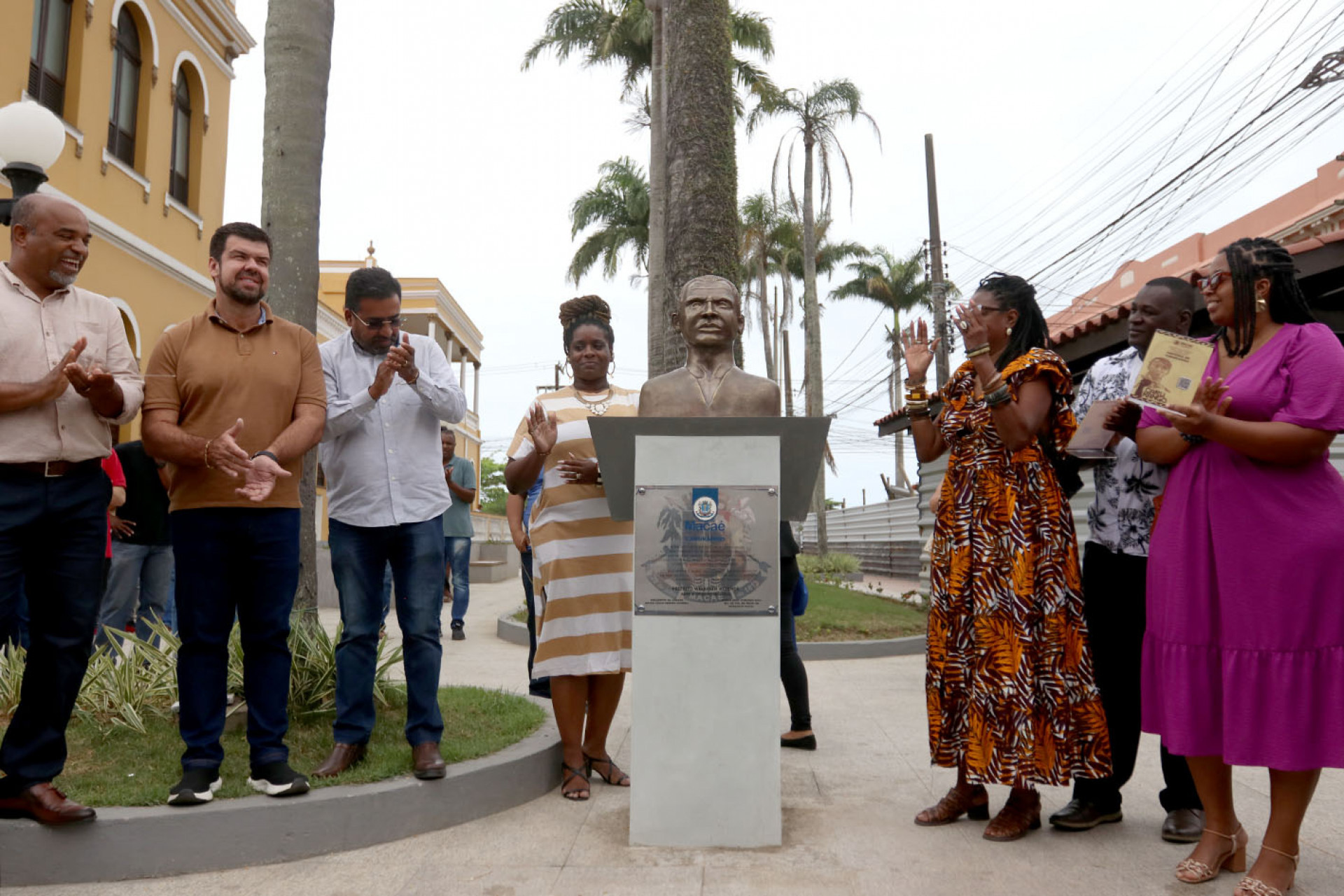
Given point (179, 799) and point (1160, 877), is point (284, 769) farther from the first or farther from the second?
point (1160, 877)

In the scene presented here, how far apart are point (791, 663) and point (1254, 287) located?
109 inches

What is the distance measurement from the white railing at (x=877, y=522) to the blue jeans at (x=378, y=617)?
55.3 feet

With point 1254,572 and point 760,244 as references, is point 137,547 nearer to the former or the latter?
point 1254,572

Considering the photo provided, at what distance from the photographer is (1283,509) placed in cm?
328

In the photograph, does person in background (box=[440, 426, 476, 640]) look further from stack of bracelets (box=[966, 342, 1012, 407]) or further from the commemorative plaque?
stack of bracelets (box=[966, 342, 1012, 407])

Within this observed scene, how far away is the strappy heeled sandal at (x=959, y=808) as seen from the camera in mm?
3982

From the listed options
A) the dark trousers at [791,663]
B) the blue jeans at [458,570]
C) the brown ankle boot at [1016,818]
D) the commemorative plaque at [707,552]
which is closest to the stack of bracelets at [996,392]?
the commemorative plaque at [707,552]

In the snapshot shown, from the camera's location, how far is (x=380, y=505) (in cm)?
422

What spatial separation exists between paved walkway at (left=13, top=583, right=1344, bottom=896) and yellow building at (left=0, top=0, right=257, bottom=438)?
10.5 metres

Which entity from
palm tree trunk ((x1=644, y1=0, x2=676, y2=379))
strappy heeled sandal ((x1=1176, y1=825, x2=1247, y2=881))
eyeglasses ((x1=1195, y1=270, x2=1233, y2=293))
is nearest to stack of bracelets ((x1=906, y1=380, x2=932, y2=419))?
eyeglasses ((x1=1195, y1=270, x2=1233, y2=293))

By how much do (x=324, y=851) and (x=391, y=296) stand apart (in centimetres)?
217

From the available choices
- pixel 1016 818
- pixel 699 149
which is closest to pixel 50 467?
pixel 1016 818

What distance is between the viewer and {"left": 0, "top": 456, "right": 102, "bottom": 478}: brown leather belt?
3.44 m

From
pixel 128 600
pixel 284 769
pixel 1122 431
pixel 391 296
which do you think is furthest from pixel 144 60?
pixel 1122 431
